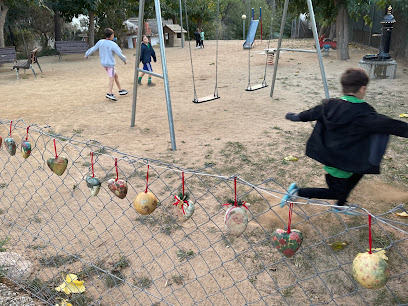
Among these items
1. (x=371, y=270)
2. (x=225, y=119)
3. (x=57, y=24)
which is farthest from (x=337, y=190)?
(x=57, y=24)

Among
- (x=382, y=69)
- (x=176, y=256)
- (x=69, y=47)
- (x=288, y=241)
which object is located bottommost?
(x=176, y=256)

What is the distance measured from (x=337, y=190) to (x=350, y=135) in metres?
0.46

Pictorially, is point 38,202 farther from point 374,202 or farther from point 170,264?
point 374,202

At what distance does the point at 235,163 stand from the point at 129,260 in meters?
1.81

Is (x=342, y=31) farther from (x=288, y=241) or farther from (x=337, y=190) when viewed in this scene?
(x=288, y=241)

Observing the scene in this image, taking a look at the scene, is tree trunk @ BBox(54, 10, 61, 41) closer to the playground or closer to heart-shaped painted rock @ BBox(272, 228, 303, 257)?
the playground

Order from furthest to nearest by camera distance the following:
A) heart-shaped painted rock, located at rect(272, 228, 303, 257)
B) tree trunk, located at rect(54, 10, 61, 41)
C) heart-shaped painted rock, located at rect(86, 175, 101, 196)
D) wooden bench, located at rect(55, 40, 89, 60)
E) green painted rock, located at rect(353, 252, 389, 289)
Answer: tree trunk, located at rect(54, 10, 61, 41)
wooden bench, located at rect(55, 40, 89, 60)
heart-shaped painted rock, located at rect(86, 175, 101, 196)
heart-shaped painted rock, located at rect(272, 228, 303, 257)
green painted rock, located at rect(353, 252, 389, 289)

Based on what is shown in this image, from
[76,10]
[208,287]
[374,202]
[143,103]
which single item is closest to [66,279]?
[208,287]

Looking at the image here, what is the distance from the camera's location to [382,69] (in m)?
8.01

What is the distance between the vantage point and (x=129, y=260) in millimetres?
2639

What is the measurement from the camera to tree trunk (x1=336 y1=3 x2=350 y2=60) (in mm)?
9911

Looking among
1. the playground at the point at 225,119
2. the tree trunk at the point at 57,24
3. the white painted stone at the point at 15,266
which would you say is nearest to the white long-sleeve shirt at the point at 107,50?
the playground at the point at 225,119

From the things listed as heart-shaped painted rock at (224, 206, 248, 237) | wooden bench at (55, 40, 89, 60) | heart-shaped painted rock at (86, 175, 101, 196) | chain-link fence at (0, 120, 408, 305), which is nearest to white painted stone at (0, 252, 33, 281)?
chain-link fence at (0, 120, 408, 305)

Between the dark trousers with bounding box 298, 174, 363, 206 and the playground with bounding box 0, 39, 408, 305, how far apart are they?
0.38m
